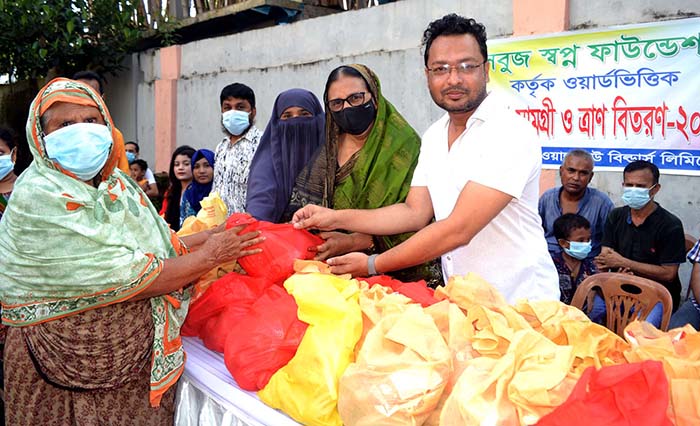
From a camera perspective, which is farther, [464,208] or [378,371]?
[464,208]

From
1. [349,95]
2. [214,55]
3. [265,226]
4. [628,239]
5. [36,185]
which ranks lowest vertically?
[628,239]

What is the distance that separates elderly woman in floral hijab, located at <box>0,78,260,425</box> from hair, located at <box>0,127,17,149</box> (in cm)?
156

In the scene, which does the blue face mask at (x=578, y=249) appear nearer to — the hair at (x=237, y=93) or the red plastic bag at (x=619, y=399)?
the hair at (x=237, y=93)

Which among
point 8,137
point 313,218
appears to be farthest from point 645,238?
point 8,137

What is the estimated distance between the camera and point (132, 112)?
9.92 metres

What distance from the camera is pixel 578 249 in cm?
402

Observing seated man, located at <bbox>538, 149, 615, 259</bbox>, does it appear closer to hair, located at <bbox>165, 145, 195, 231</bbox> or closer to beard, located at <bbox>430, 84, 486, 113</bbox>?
beard, located at <bbox>430, 84, 486, 113</bbox>

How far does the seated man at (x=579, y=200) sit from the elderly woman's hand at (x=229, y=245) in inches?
108

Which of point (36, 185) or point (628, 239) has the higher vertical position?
point (36, 185)

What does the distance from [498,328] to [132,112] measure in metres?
9.57

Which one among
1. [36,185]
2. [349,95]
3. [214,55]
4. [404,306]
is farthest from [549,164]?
[214,55]

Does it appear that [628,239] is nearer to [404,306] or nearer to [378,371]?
[404,306]

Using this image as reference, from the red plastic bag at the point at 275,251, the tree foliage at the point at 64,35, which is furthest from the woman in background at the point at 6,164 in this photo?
the tree foliage at the point at 64,35

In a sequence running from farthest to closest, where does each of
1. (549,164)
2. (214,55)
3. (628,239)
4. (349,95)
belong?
(214,55), (549,164), (628,239), (349,95)
